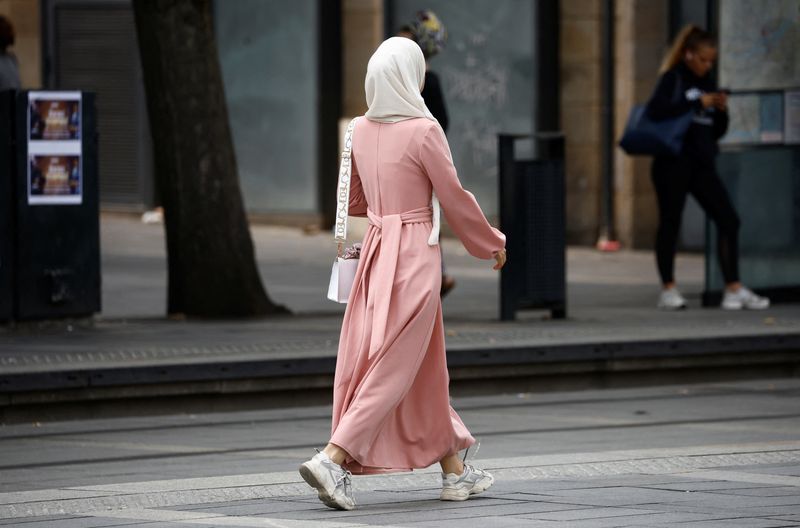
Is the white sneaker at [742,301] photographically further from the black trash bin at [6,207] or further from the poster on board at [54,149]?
the black trash bin at [6,207]

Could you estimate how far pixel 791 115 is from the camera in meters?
13.7

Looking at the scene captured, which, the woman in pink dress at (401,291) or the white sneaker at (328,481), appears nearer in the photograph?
the white sneaker at (328,481)

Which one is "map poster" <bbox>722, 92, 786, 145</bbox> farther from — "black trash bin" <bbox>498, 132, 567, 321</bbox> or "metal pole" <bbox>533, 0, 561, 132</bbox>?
"metal pole" <bbox>533, 0, 561, 132</bbox>

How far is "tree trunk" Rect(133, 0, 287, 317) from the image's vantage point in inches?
499

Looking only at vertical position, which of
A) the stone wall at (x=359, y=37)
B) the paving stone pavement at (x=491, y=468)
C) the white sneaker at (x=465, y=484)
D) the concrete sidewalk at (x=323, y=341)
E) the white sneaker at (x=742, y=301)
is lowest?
the paving stone pavement at (x=491, y=468)

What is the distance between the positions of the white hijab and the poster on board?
531 cm

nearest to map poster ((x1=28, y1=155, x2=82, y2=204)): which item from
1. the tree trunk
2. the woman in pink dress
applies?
the tree trunk

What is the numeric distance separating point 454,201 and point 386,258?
322mm

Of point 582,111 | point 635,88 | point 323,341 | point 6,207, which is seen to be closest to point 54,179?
point 6,207

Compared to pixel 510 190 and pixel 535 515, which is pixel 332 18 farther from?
pixel 535 515

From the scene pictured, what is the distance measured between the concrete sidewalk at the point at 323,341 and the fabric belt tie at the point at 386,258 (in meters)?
3.15

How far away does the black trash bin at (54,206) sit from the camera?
38.6 ft

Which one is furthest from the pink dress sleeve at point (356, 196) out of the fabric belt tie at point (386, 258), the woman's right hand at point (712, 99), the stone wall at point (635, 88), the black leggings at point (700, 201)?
the stone wall at point (635, 88)

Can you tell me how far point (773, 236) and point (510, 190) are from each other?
2.52 metres
